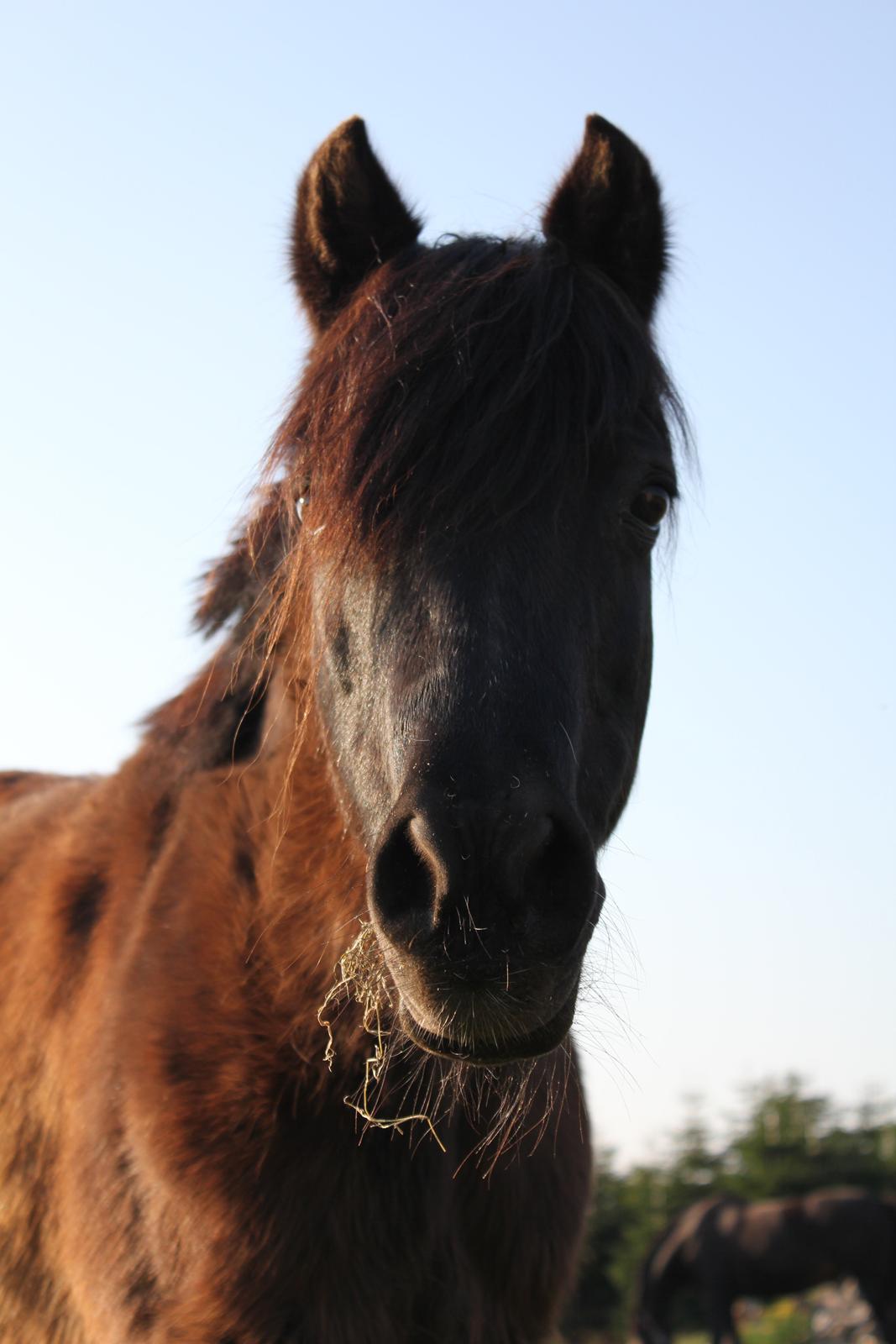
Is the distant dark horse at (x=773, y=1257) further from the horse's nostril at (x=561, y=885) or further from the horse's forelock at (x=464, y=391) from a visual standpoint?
the horse's nostril at (x=561, y=885)

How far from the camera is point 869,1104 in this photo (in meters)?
35.6

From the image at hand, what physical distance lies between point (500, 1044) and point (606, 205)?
2308mm

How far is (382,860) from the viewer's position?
2.09m

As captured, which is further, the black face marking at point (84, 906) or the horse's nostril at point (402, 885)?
the black face marking at point (84, 906)

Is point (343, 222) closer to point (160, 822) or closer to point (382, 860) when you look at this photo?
point (160, 822)

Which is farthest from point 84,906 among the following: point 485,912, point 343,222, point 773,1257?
point 773,1257

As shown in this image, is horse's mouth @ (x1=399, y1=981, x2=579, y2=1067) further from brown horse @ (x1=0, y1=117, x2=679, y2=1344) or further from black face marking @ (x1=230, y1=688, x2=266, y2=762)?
black face marking @ (x1=230, y1=688, x2=266, y2=762)

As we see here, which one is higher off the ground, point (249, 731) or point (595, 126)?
point (595, 126)

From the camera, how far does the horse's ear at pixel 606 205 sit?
3402 mm

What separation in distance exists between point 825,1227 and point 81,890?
23465 mm

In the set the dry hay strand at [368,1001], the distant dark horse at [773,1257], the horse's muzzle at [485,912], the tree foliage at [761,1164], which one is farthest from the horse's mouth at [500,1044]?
the tree foliage at [761,1164]

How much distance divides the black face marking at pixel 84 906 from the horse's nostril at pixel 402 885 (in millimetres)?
1683

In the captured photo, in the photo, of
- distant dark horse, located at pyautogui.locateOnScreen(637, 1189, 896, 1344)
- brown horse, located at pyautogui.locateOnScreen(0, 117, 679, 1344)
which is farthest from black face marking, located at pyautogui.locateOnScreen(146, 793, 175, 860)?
distant dark horse, located at pyautogui.locateOnScreen(637, 1189, 896, 1344)

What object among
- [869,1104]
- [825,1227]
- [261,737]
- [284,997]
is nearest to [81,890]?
[261,737]
